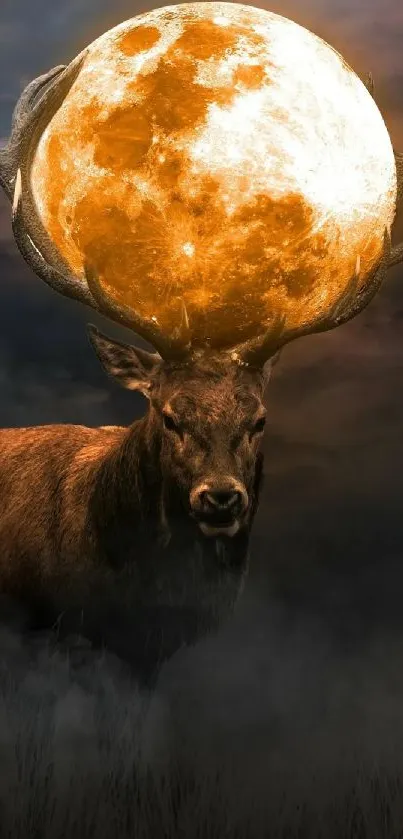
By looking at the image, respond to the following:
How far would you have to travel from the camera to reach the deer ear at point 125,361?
11.1 m

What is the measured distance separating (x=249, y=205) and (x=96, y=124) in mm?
1486

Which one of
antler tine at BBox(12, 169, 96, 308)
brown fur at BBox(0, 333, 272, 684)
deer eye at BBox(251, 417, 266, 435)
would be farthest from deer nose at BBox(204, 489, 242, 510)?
antler tine at BBox(12, 169, 96, 308)

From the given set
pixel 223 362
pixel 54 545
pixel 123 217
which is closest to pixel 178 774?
pixel 54 545

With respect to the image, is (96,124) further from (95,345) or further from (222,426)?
(222,426)

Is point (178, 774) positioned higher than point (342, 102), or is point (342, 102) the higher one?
point (342, 102)

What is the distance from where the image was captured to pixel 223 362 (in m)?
10.6

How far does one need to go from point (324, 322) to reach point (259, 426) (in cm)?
132

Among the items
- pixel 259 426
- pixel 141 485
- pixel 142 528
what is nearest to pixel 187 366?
pixel 259 426

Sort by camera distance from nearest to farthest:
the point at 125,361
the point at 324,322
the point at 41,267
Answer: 1. the point at 125,361
2. the point at 324,322
3. the point at 41,267

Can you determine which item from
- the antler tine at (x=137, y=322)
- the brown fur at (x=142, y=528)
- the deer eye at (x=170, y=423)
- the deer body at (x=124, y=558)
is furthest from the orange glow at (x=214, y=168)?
the deer body at (x=124, y=558)

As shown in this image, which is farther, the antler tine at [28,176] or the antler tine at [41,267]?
the antler tine at [28,176]

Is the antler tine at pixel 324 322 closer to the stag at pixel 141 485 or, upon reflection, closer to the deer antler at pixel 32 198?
the stag at pixel 141 485

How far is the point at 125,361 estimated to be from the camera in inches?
441

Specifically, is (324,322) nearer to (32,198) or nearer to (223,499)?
(223,499)
